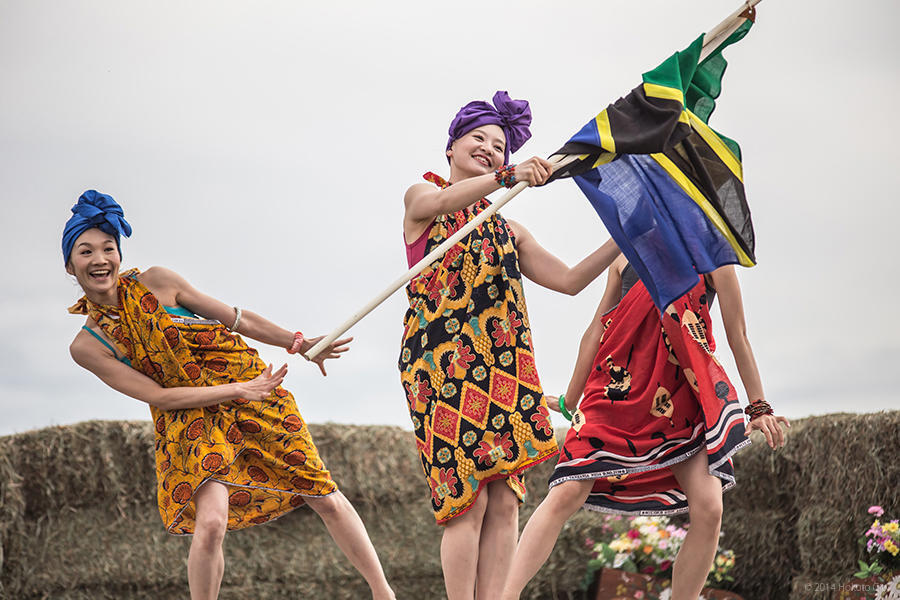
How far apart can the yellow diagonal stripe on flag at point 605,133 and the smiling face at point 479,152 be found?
1.82 feet

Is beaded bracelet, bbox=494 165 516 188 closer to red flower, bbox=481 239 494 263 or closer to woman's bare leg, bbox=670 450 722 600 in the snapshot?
red flower, bbox=481 239 494 263

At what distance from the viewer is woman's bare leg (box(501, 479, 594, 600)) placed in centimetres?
357

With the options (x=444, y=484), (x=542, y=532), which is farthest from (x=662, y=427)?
(x=444, y=484)

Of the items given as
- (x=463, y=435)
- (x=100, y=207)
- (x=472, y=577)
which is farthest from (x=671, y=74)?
(x=100, y=207)

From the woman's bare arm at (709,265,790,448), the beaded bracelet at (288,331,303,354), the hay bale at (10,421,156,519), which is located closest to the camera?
the woman's bare arm at (709,265,790,448)

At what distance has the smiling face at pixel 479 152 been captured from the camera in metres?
3.90

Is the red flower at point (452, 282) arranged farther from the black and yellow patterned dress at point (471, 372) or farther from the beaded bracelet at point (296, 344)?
the beaded bracelet at point (296, 344)

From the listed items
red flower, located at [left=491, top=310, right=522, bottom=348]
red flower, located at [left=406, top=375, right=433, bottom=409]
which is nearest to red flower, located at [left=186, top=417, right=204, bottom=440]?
red flower, located at [left=406, top=375, right=433, bottom=409]

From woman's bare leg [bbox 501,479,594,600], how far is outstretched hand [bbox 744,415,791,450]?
0.64m

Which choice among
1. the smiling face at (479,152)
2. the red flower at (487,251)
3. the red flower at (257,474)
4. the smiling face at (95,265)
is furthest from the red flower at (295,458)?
the smiling face at (479,152)

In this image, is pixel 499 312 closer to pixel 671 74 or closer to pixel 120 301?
pixel 671 74

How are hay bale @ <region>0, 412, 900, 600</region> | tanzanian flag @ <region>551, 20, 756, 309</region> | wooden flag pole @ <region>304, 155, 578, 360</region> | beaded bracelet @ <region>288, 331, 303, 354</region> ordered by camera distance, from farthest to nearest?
hay bale @ <region>0, 412, 900, 600</region> < beaded bracelet @ <region>288, 331, 303, 354</region> < tanzanian flag @ <region>551, 20, 756, 309</region> < wooden flag pole @ <region>304, 155, 578, 360</region>

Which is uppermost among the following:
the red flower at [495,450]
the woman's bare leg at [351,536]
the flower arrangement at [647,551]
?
the red flower at [495,450]

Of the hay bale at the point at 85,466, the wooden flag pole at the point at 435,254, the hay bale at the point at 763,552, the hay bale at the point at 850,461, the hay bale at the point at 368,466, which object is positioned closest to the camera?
the wooden flag pole at the point at 435,254
